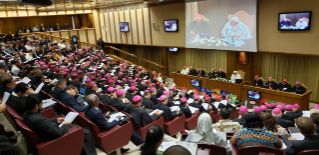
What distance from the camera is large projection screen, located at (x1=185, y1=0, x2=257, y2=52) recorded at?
904cm

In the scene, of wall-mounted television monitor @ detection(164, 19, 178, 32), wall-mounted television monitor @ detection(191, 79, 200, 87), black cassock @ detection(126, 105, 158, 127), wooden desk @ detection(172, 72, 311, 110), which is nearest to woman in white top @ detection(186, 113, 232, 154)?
black cassock @ detection(126, 105, 158, 127)

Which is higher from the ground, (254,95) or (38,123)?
(38,123)

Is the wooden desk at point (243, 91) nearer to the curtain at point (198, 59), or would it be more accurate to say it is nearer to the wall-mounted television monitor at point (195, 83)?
the wall-mounted television monitor at point (195, 83)

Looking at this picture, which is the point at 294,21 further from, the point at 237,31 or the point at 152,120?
the point at 152,120

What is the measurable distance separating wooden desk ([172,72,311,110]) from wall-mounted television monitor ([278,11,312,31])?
2264 mm

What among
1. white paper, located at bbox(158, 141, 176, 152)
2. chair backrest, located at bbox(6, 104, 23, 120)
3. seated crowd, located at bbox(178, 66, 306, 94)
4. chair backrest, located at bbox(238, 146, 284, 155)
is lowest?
seated crowd, located at bbox(178, 66, 306, 94)

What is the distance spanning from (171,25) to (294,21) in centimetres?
608

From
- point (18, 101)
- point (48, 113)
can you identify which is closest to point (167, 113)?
point (48, 113)

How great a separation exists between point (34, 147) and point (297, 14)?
8390mm

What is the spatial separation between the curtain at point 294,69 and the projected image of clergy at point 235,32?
145cm

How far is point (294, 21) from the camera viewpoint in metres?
7.72

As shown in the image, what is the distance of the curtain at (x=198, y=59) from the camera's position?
1177 centimetres

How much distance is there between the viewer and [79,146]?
3.28 metres

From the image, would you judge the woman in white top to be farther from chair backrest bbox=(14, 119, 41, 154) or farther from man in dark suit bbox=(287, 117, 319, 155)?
chair backrest bbox=(14, 119, 41, 154)
